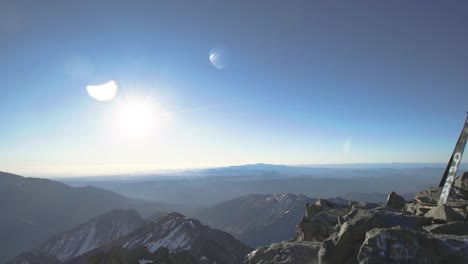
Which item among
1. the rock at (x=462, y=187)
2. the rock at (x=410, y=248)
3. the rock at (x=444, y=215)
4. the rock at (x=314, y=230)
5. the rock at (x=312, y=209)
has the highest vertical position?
the rock at (x=462, y=187)

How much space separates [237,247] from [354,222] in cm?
19333

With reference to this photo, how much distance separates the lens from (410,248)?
13.6 metres

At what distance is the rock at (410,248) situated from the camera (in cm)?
1340

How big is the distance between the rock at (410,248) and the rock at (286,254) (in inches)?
234

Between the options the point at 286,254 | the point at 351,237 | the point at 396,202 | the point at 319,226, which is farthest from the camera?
the point at 396,202

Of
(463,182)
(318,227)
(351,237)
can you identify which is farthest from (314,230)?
(463,182)

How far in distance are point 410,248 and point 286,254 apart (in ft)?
29.3

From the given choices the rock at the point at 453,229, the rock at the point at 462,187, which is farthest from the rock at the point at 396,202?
the rock at the point at 453,229

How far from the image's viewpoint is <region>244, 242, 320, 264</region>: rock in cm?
1980

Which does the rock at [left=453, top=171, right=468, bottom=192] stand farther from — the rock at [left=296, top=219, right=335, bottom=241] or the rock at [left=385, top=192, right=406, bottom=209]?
the rock at [left=296, top=219, right=335, bottom=241]

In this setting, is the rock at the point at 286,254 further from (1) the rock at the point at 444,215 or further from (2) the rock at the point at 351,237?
(1) the rock at the point at 444,215

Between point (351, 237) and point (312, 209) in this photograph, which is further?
point (312, 209)

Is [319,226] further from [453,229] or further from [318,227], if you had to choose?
[453,229]

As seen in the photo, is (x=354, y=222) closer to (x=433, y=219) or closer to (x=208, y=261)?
(x=433, y=219)
